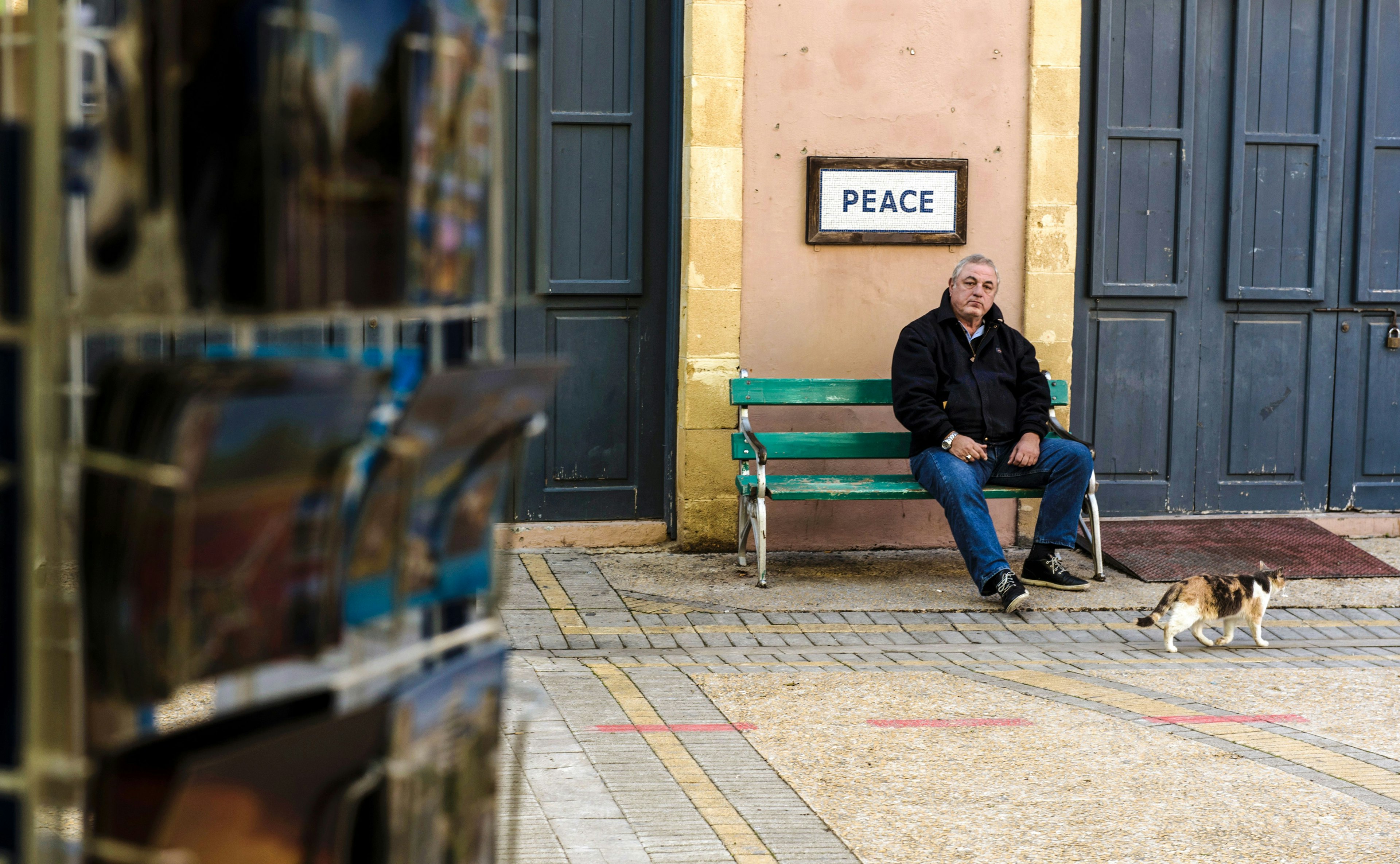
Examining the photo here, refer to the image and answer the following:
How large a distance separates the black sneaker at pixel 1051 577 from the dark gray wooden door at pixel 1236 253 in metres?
1.18

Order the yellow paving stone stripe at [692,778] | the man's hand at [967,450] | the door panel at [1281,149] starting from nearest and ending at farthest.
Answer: the yellow paving stone stripe at [692,778] → the man's hand at [967,450] → the door panel at [1281,149]

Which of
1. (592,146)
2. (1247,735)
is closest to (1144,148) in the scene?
(592,146)

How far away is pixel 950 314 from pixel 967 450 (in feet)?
2.17

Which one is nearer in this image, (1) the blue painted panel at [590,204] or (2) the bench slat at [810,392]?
(2) the bench slat at [810,392]

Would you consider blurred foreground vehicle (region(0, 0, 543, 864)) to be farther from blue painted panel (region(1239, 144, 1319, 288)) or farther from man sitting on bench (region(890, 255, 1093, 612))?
blue painted panel (region(1239, 144, 1319, 288))

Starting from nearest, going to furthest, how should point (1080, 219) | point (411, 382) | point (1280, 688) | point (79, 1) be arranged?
point (79, 1) < point (411, 382) < point (1280, 688) < point (1080, 219)

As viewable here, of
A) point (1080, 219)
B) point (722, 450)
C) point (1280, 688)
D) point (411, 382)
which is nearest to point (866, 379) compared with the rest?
point (722, 450)

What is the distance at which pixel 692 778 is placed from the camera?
4.24 meters

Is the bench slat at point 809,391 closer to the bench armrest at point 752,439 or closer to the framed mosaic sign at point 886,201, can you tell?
the bench armrest at point 752,439

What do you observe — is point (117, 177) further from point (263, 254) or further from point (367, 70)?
point (367, 70)

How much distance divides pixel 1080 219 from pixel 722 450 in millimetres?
2201

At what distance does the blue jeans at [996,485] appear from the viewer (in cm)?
657

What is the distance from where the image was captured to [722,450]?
742 centimetres

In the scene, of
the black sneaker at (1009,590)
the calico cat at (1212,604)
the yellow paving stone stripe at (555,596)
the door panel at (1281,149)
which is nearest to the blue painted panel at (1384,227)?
the door panel at (1281,149)
